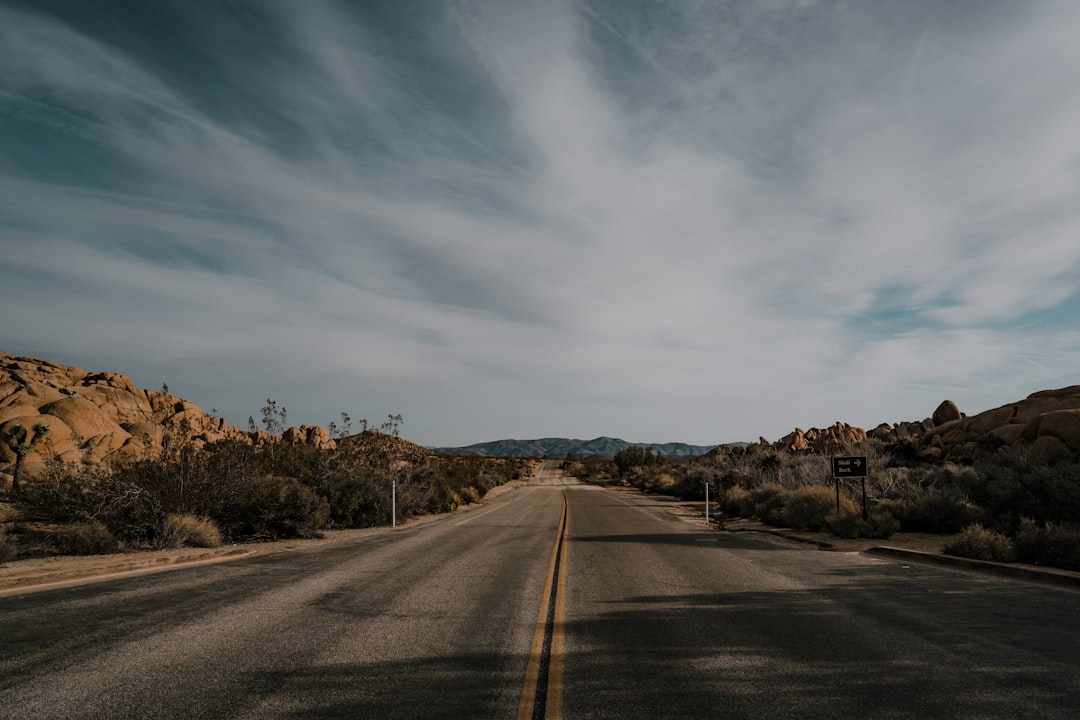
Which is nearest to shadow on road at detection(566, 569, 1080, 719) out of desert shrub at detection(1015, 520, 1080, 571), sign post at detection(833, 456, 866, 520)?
desert shrub at detection(1015, 520, 1080, 571)

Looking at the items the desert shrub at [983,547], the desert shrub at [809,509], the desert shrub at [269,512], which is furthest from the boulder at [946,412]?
the desert shrub at [269,512]

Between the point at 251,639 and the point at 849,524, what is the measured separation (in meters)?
16.0

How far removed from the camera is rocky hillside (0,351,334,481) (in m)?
37.1

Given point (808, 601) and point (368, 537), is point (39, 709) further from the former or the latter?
point (368, 537)

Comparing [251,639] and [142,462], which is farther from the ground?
[142,462]

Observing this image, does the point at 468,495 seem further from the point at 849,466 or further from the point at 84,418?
the point at 84,418

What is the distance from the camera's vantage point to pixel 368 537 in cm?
1873

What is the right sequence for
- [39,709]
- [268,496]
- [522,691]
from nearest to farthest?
[39,709] < [522,691] < [268,496]

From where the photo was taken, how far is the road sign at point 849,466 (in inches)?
739

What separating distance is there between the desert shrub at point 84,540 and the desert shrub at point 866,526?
714 inches

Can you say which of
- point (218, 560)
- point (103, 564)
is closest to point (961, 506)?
point (218, 560)

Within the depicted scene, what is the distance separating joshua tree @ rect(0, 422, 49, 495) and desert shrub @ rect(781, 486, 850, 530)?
30716mm

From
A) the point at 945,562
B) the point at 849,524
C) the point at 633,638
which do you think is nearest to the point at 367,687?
the point at 633,638

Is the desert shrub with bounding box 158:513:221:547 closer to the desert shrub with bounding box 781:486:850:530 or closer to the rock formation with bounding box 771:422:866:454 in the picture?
the desert shrub with bounding box 781:486:850:530
